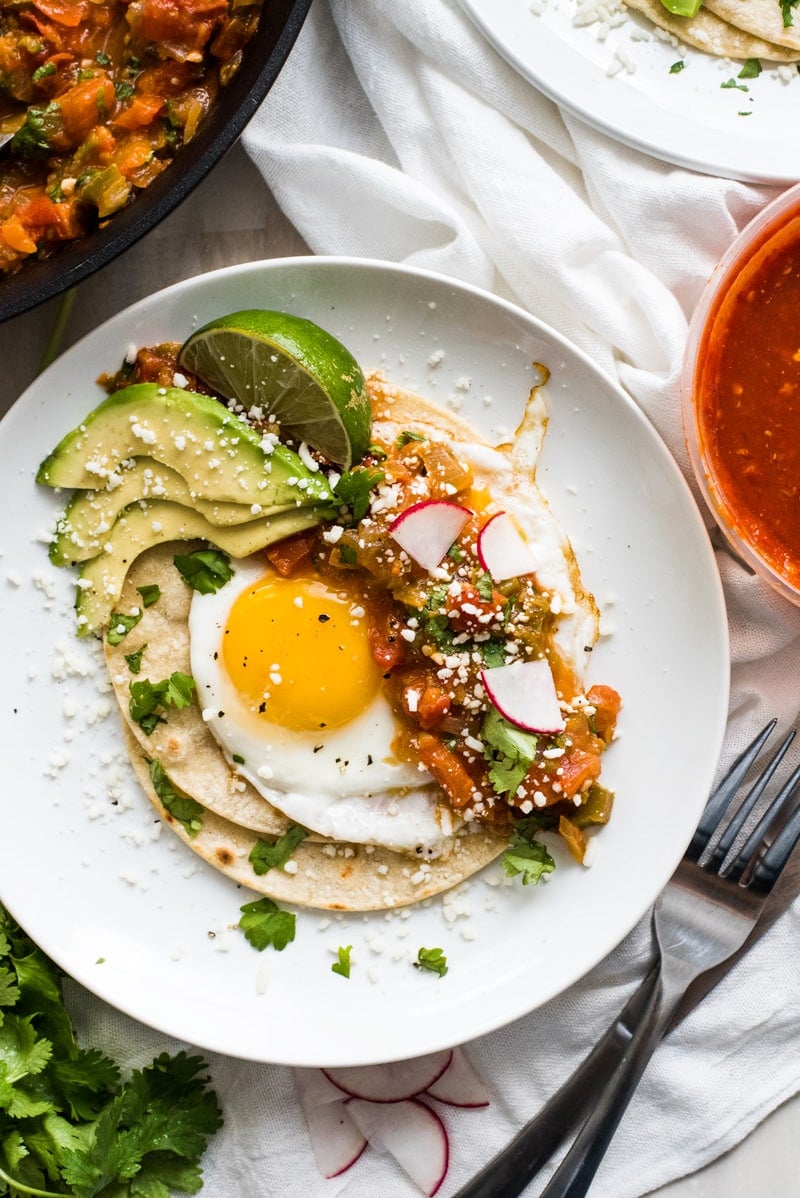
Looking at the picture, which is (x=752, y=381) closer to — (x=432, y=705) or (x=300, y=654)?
(x=432, y=705)

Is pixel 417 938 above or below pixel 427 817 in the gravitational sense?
below

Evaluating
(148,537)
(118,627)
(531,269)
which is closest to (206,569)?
(148,537)

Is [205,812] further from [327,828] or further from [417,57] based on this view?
[417,57]

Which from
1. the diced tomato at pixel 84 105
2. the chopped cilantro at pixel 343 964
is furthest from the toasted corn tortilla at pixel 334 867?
the diced tomato at pixel 84 105

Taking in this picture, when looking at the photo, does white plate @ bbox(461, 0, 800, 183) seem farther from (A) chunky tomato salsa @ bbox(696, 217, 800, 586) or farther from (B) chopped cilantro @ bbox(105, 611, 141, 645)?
(B) chopped cilantro @ bbox(105, 611, 141, 645)

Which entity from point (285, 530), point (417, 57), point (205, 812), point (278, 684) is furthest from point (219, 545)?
point (417, 57)

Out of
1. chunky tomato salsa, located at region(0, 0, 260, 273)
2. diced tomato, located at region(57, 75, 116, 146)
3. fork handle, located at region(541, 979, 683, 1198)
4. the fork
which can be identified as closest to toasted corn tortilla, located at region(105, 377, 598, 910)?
the fork

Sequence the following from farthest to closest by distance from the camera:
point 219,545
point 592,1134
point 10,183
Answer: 1. point 592,1134
2. point 219,545
3. point 10,183

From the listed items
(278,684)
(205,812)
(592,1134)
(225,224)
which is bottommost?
(592,1134)
